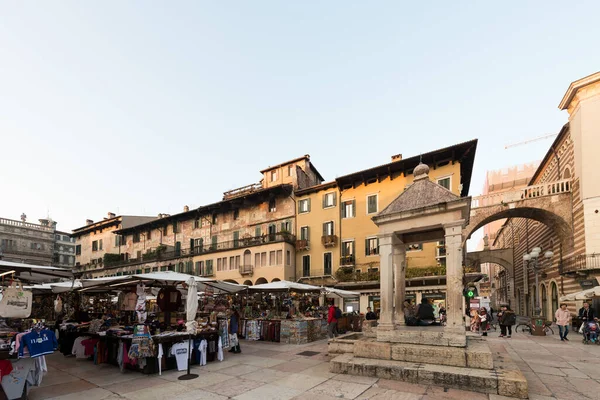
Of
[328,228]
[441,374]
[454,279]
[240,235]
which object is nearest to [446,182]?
[328,228]

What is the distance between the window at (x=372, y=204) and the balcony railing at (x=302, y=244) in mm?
6727

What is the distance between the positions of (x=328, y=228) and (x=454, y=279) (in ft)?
75.7

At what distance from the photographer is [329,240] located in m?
31.1

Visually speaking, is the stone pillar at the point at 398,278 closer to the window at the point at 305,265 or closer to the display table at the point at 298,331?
the display table at the point at 298,331

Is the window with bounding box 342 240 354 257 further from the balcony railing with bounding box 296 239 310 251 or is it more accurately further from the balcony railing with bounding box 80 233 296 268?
the balcony railing with bounding box 80 233 296 268

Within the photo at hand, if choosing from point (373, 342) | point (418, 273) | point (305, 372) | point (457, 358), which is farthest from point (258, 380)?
point (418, 273)

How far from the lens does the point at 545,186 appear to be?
24234mm

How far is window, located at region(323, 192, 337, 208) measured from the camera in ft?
106

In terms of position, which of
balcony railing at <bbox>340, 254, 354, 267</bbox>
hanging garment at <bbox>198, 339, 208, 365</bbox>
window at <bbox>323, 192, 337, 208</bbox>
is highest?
window at <bbox>323, 192, 337, 208</bbox>

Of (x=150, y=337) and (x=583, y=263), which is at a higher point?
(x=583, y=263)

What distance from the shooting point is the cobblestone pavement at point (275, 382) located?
730 cm

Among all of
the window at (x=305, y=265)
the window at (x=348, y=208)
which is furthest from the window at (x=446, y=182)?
the window at (x=305, y=265)

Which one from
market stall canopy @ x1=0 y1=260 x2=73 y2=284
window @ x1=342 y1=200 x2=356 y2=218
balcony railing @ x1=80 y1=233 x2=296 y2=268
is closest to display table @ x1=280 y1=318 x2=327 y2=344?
market stall canopy @ x1=0 y1=260 x2=73 y2=284

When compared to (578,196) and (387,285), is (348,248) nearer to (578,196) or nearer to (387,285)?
(578,196)
